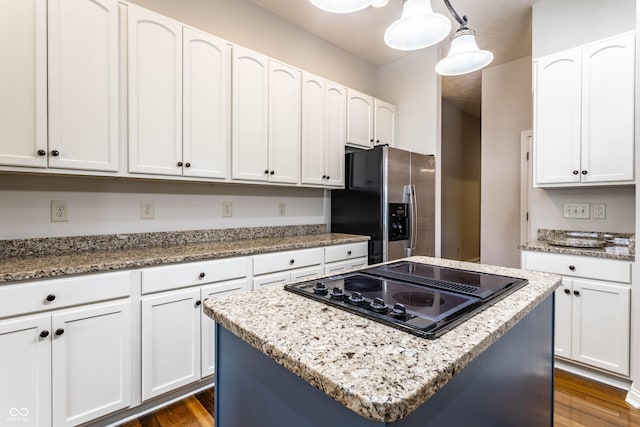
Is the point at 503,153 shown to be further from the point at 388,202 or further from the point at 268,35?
the point at 268,35

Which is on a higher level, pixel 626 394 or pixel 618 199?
pixel 618 199

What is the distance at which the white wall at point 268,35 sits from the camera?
241 cm

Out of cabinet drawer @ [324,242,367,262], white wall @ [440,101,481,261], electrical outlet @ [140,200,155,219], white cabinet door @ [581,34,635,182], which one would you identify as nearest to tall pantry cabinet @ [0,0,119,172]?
electrical outlet @ [140,200,155,219]

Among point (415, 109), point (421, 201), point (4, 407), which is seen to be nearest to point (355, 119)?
point (415, 109)

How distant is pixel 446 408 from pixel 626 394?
2.17m

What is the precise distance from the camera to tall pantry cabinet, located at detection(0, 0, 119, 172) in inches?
59.8

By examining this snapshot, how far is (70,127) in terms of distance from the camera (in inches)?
65.6

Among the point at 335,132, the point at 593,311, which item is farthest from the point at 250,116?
the point at 593,311

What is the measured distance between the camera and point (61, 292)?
1.44m

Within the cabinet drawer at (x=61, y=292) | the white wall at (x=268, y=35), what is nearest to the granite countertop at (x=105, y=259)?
the cabinet drawer at (x=61, y=292)

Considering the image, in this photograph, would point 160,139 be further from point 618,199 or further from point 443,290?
point 618,199

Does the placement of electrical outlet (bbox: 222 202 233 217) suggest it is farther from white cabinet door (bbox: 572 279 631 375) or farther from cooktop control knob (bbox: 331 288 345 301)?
white cabinet door (bbox: 572 279 631 375)

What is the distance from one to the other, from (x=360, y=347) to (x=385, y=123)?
3255 millimetres

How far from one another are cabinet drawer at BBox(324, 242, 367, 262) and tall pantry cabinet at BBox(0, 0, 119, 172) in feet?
5.30
